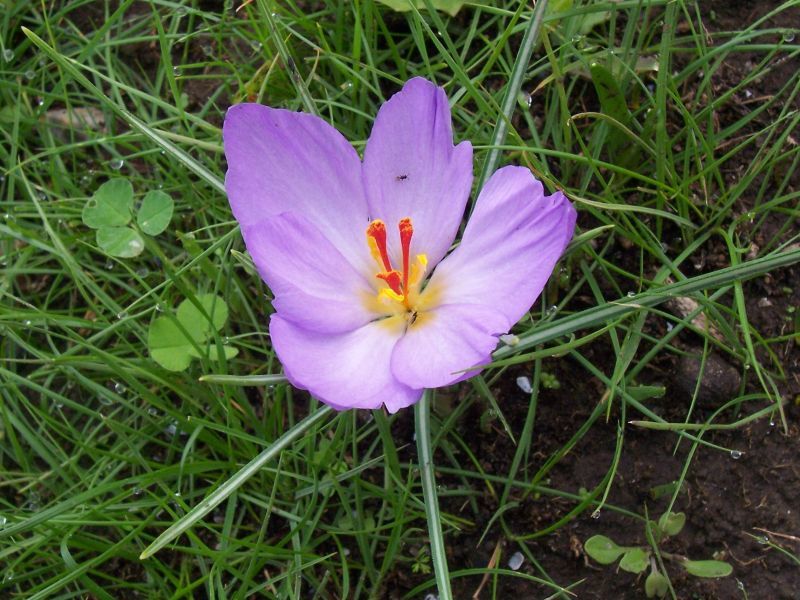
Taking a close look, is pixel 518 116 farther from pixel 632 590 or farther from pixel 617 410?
pixel 632 590

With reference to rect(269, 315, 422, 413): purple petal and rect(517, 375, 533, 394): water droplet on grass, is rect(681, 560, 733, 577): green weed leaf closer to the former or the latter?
rect(517, 375, 533, 394): water droplet on grass

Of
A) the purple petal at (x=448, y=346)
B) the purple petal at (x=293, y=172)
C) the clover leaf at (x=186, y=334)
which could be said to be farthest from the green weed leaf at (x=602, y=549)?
the clover leaf at (x=186, y=334)

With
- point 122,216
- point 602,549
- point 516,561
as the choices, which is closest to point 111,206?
point 122,216

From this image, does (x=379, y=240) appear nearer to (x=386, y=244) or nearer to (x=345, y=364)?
(x=386, y=244)

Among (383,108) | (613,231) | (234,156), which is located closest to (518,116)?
(613,231)

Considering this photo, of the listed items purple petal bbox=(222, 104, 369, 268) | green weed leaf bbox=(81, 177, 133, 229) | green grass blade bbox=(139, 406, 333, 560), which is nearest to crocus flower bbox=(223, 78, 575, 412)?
purple petal bbox=(222, 104, 369, 268)

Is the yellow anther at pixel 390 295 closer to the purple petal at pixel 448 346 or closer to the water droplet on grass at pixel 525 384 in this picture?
the purple petal at pixel 448 346

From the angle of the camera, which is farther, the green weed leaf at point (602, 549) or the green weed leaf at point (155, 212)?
the green weed leaf at point (155, 212)
